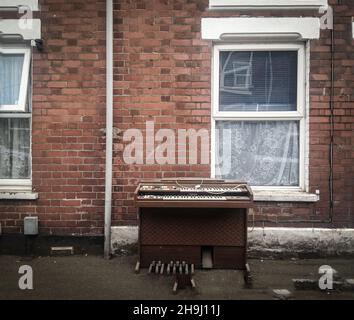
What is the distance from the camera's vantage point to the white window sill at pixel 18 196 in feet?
17.4

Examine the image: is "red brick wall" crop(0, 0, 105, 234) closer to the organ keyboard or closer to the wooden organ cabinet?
the wooden organ cabinet

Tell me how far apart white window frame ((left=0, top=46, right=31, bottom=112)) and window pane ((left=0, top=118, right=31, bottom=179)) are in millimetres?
221

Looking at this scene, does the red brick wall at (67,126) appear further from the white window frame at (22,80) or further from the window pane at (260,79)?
the window pane at (260,79)

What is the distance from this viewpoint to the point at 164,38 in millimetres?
5289

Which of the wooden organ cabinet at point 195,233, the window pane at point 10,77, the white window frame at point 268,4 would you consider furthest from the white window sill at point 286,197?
the window pane at point 10,77

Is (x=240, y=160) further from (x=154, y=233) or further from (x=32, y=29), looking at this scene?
(x=32, y=29)

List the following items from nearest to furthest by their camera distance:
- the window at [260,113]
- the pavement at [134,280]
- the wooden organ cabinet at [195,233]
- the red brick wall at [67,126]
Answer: the pavement at [134,280]
the wooden organ cabinet at [195,233]
the red brick wall at [67,126]
the window at [260,113]

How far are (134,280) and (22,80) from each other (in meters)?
3.15

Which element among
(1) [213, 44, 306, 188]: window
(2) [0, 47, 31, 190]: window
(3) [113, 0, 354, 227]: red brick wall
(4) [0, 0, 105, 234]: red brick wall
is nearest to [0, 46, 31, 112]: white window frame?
(2) [0, 47, 31, 190]: window

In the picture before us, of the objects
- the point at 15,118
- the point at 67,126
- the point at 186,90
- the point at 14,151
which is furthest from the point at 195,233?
the point at 15,118

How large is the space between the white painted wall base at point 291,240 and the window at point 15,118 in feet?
5.26

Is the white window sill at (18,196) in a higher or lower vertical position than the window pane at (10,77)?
lower

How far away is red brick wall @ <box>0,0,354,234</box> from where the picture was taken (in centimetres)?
527

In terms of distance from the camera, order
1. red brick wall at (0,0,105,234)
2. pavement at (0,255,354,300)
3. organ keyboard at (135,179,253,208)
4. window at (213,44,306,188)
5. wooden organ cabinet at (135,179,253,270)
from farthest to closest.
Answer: window at (213,44,306,188), red brick wall at (0,0,105,234), wooden organ cabinet at (135,179,253,270), organ keyboard at (135,179,253,208), pavement at (0,255,354,300)
